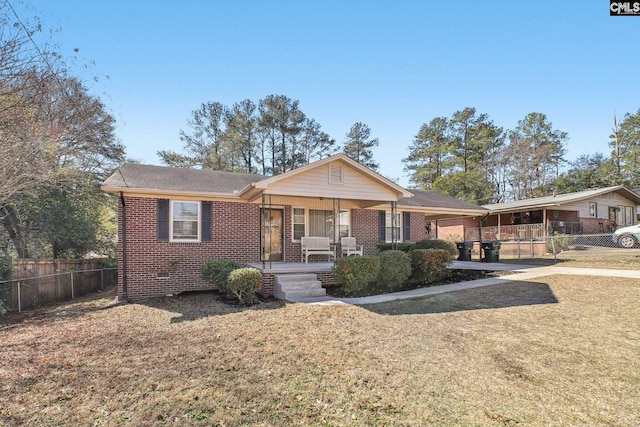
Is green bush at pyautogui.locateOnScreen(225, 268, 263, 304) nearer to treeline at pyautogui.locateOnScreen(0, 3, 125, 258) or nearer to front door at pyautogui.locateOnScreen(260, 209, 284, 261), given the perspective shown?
front door at pyautogui.locateOnScreen(260, 209, 284, 261)

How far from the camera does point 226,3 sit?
31.1 feet

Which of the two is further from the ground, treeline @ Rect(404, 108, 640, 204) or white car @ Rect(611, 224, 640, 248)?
treeline @ Rect(404, 108, 640, 204)

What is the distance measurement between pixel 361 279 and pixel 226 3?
28.6ft

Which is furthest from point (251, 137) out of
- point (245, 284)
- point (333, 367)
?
point (333, 367)

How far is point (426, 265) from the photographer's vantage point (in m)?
10.2

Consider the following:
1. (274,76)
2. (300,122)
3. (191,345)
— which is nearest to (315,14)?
(274,76)

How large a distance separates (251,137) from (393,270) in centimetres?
2368

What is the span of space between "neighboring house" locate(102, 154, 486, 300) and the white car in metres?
13.8

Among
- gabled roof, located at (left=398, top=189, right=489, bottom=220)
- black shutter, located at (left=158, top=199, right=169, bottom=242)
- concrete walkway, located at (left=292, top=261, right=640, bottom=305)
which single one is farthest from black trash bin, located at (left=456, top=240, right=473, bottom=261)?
black shutter, located at (left=158, top=199, right=169, bottom=242)

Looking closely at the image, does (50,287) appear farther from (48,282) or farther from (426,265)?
(426,265)

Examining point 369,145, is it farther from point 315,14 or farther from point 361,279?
Answer: point 361,279

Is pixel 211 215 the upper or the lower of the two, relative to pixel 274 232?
upper

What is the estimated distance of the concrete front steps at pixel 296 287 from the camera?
27.6 ft

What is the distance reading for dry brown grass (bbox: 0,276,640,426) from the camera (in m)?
3.15
